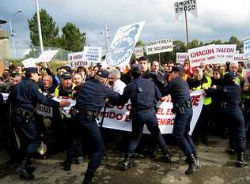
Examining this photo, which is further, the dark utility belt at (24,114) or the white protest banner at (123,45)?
the white protest banner at (123,45)

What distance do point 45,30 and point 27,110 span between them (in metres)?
40.7

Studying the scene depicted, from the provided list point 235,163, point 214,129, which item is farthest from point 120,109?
point 214,129

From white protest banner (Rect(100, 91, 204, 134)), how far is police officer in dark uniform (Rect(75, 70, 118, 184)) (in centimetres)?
120

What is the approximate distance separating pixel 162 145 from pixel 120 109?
1167 millimetres

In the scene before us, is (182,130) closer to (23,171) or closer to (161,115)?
(161,115)

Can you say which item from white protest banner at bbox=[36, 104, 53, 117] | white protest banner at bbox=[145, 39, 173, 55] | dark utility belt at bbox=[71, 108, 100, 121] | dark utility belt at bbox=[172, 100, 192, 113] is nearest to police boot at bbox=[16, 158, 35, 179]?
white protest banner at bbox=[36, 104, 53, 117]

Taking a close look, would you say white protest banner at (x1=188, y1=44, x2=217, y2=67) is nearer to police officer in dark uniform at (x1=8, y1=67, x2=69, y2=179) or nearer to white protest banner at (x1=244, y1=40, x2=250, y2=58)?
white protest banner at (x1=244, y1=40, x2=250, y2=58)

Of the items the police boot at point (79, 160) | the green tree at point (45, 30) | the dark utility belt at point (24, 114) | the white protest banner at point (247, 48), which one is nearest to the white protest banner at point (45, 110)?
the dark utility belt at point (24, 114)

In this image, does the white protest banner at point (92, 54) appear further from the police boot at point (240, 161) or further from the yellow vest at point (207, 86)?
the police boot at point (240, 161)

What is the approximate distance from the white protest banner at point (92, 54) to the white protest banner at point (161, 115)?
15.5ft

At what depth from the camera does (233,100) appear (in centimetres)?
596

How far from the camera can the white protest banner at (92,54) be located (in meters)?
11.0

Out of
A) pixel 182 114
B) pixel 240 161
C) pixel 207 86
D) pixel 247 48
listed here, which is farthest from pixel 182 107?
pixel 247 48

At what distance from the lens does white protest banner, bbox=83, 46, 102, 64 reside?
A: 11.0m
